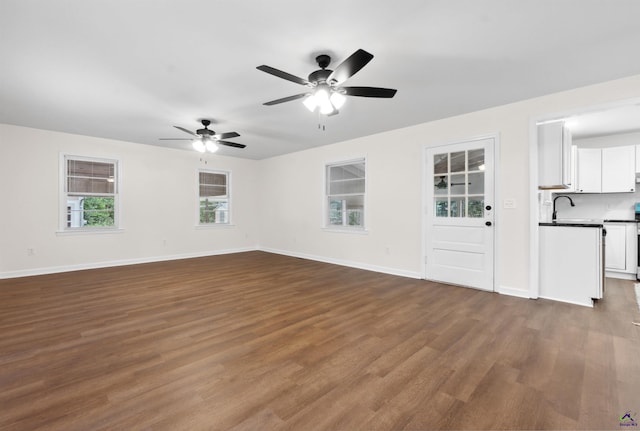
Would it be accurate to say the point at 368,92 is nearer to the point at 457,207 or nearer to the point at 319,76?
the point at 319,76

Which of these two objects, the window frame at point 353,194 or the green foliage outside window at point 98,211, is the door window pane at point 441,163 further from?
the green foliage outside window at point 98,211

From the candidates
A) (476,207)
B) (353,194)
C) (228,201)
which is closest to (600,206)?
(476,207)

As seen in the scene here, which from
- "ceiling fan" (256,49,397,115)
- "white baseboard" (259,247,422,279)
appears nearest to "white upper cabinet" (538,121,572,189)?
"white baseboard" (259,247,422,279)

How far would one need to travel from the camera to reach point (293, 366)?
82.7 inches

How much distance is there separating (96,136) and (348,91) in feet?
17.8

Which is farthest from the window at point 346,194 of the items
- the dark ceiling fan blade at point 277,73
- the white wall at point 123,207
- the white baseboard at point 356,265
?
the dark ceiling fan blade at point 277,73

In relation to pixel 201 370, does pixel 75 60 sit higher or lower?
higher

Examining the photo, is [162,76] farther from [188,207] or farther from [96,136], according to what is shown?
[188,207]

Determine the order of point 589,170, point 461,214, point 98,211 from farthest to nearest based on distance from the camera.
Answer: point 98,211 → point 589,170 → point 461,214

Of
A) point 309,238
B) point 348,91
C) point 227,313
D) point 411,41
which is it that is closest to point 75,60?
point 348,91

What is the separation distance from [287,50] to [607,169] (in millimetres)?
5859

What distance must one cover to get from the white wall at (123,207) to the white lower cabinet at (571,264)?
661 centimetres

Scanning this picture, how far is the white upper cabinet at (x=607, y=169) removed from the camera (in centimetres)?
481

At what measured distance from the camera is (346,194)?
6.16 meters
